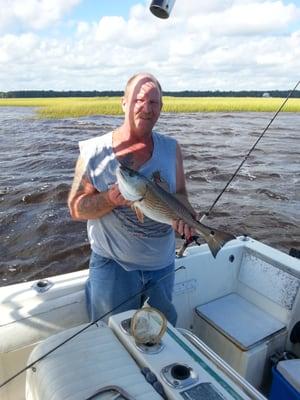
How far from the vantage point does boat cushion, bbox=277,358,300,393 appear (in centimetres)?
316

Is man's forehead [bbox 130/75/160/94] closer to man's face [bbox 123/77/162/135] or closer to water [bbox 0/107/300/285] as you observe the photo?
man's face [bbox 123/77/162/135]

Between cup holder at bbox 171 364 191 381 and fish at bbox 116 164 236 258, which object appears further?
fish at bbox 116 164 236 258

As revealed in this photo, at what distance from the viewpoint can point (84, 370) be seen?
201 cm

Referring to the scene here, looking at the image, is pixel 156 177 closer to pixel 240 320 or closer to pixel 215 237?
pixel 215 237

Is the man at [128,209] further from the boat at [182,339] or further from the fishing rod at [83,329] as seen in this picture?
the boat at [182,339]

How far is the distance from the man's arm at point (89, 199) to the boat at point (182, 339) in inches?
Result: 27.6

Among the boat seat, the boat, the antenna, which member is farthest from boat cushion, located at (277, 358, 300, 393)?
the antenna

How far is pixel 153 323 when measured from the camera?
93.1 inches

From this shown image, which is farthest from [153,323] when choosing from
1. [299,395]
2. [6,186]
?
[6,186]

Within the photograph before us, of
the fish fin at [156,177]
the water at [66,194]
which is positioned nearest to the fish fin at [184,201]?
the fish fin at [156,177]

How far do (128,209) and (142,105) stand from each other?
73 cm

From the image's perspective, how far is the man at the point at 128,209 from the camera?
2.88 m

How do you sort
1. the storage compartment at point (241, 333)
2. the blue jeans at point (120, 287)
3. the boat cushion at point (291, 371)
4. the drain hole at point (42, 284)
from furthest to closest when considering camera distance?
the storage compartment at point (241, 333), the drain hole at point (42, 284), the boat cushion at point (291, 371), the blue jeans at point (120, 287)

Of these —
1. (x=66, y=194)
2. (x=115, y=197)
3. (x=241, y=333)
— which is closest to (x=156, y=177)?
(x=115, y=197)
